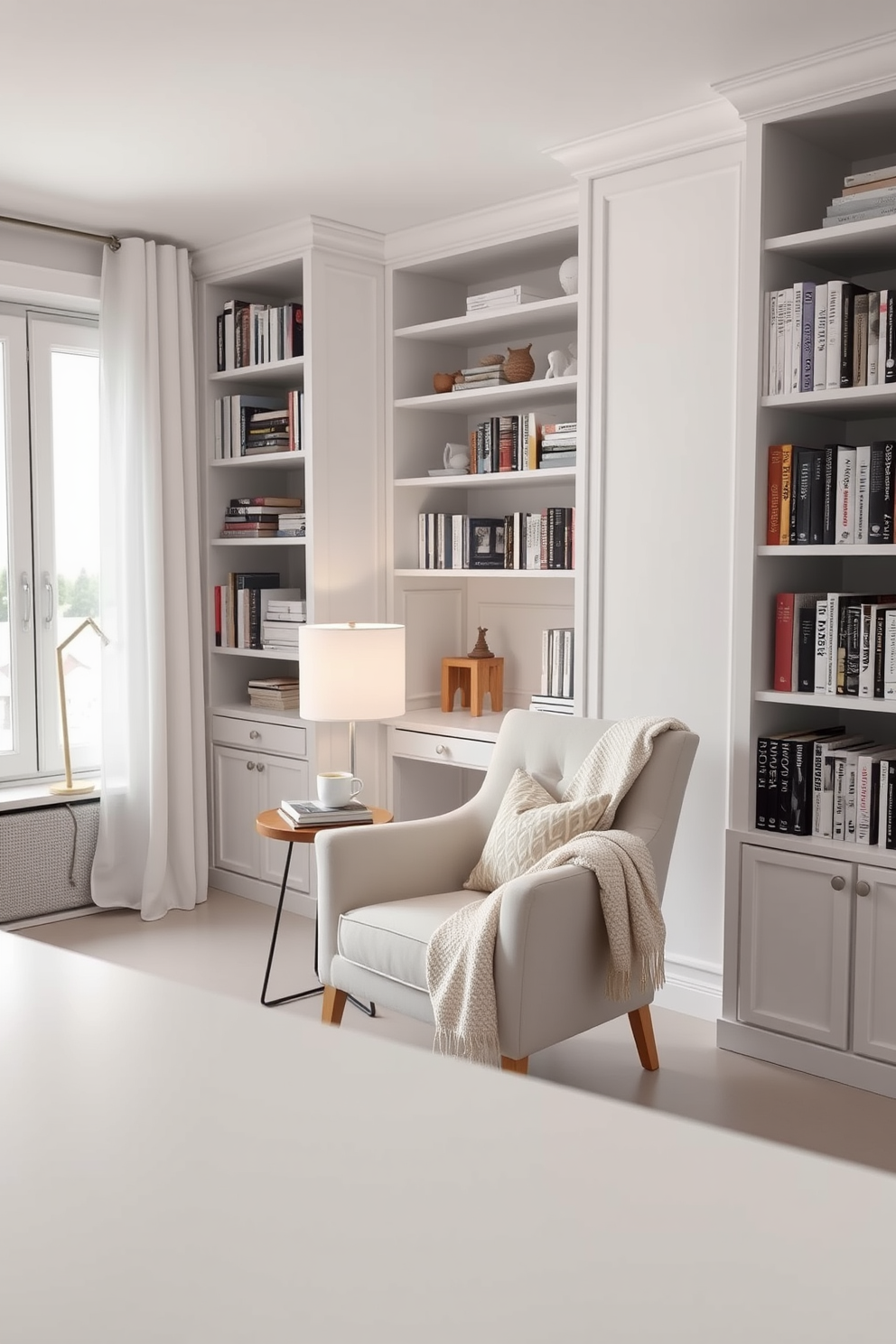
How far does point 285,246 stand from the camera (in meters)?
4.26

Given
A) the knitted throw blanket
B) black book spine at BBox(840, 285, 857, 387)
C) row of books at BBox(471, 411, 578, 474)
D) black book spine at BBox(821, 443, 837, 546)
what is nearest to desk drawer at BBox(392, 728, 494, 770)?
row of books at BBox(471, 411, 578, 474)

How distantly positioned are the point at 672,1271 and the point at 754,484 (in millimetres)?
2759

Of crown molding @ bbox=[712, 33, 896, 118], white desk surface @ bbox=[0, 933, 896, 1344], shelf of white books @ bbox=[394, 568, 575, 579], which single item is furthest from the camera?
shelf of white books @ bbox=[394, 568, 575, 579]

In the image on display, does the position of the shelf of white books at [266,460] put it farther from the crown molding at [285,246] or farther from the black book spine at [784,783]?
the black book spine at [784,783]

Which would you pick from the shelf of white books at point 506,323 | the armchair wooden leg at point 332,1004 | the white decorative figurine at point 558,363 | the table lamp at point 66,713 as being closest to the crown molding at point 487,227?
the shelf of white books at point 506,323

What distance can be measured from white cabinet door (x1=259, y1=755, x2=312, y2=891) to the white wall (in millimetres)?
1362

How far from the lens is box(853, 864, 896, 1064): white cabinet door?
2.85 metres

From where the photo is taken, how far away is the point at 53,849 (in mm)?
4367

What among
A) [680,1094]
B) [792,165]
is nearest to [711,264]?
[792,165]

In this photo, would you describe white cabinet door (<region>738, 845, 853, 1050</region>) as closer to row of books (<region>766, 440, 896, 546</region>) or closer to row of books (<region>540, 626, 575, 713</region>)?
row of books (<region>766, 440, 896, 546</region>)

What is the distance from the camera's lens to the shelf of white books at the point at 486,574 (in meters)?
3.87

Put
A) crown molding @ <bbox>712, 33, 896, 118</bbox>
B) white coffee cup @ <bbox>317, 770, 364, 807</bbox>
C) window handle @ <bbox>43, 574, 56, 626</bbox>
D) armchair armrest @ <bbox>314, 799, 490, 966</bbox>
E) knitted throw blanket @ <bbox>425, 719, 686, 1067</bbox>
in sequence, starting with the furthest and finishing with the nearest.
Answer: window handle @ <bbox>43, 574, 56, 626</bbox> → white coffee cup @ <bbox>317, 770, 364, 807</bbox> → armchair armrest @ <bbox>314, 799, 490, 966</bbox> → crown molding @ <bbox>712, 33, 896, 118</bbox> → knitted throw blanket @ <bbox>425, 719, 686, 1067</bbox>

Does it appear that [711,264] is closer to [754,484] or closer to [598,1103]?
[754,484]

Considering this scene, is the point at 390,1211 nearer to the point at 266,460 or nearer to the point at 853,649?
the point at 853,649
